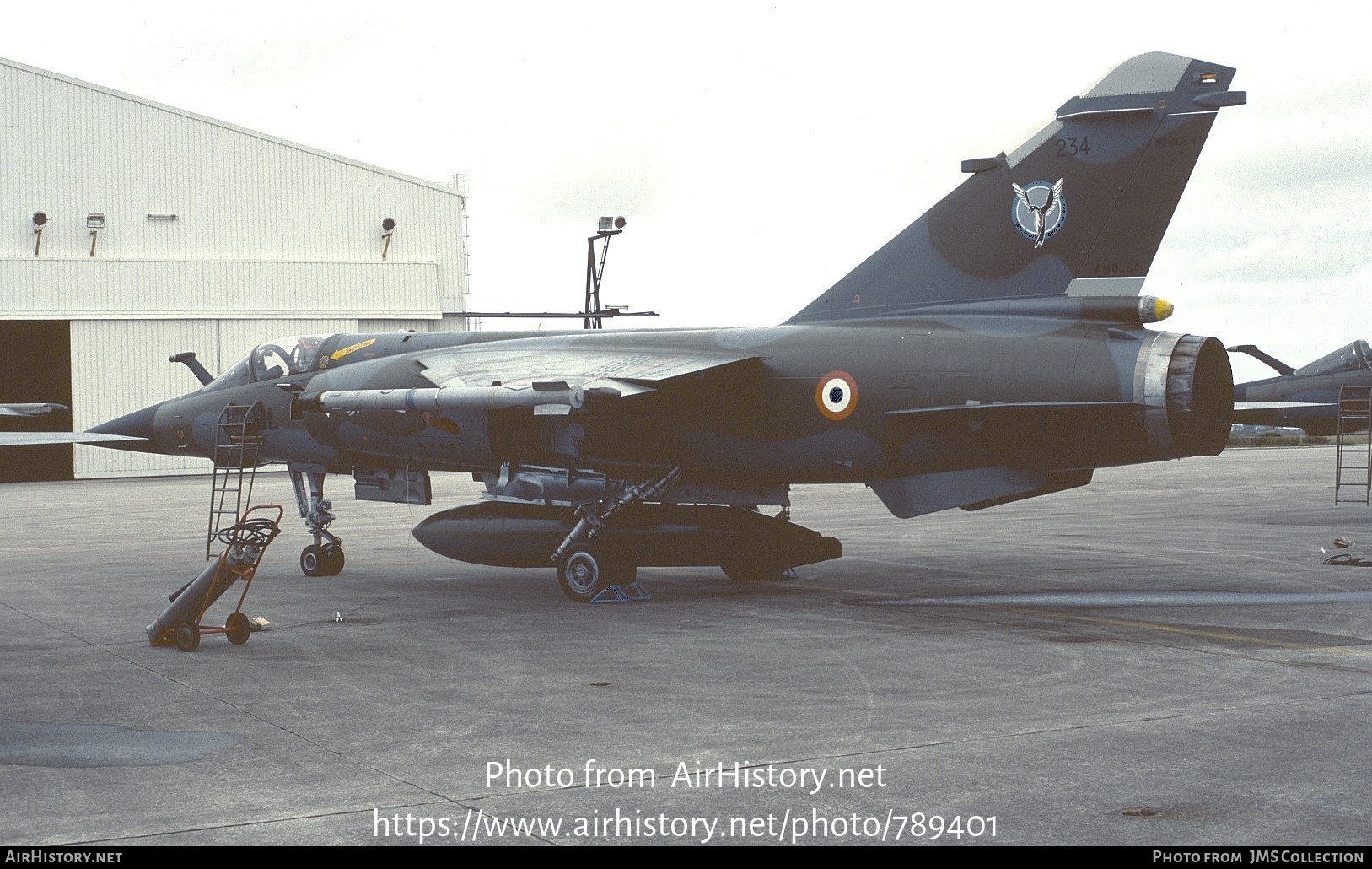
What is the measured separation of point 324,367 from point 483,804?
38.8 ft

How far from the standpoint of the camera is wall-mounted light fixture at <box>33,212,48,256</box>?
41.9m

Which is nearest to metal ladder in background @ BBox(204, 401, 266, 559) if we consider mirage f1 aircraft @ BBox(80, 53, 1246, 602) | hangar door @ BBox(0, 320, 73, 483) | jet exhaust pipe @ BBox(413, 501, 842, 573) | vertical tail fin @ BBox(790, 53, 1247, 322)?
mirage f1 aircraft @ BBox(80, 53, 1246, 602)

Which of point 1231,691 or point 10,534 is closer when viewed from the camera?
point 1231,691

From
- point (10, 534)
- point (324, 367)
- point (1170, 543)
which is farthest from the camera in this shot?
point (10, 534)

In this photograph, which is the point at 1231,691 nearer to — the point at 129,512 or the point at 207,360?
the point at 129,512

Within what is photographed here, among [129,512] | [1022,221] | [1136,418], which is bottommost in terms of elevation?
[129,512]

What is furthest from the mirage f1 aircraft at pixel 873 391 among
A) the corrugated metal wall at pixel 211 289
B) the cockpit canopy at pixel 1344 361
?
the corrugated metal wall at pixel 211 289

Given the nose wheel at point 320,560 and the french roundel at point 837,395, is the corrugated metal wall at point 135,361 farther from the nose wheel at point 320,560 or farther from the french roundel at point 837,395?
the french roundel at point 837,395

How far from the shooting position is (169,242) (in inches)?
1715

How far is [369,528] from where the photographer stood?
24234 mm

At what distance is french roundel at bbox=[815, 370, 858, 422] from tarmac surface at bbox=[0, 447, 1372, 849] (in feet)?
6.40
